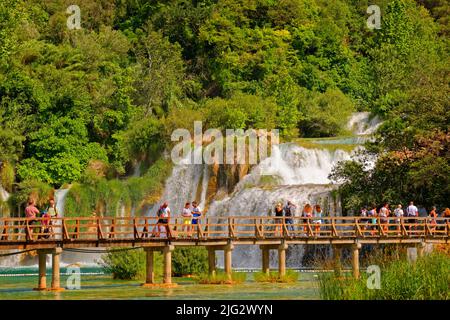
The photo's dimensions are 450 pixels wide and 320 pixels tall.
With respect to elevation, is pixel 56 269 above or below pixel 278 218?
below

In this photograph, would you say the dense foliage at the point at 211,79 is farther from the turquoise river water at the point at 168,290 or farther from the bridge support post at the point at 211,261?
the turquoise river water at the point at 168,290

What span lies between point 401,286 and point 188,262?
21372mm

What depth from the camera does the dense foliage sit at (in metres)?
74.3

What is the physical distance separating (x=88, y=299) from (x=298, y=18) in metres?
67.0

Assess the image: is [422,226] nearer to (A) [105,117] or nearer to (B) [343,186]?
(B) [343,186]

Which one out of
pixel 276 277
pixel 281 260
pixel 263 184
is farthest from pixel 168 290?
pixel 263 184

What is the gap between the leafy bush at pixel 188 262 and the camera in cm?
5966

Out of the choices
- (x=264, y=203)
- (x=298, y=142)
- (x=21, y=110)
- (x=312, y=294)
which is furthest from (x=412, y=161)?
(x=21, y=110)

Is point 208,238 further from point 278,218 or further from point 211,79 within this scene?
point 211,79

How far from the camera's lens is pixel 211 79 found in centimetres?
10788

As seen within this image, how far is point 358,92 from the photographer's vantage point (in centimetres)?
10800

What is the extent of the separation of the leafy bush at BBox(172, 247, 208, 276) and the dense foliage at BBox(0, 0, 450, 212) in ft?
36.7

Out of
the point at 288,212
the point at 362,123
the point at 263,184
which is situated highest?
the point at 362,123

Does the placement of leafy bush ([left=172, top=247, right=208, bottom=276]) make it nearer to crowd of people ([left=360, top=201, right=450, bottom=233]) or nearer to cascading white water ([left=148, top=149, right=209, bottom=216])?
crowd of people ([left=360, top=201, right=450, bottom=233])
